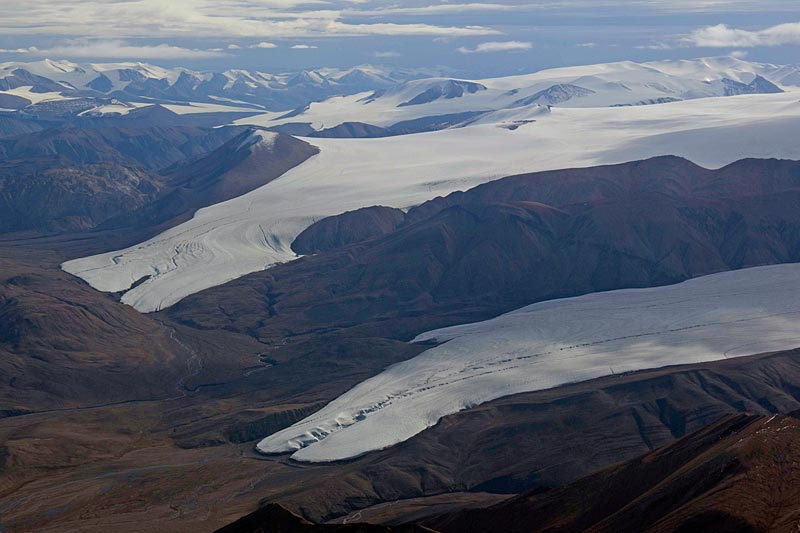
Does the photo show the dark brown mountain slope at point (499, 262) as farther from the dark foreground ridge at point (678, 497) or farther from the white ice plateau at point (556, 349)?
the dark foreground ridge at point (678, 497)

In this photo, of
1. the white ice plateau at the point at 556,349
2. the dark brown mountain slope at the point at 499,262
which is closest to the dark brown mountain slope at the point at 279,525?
the white ice plateau at the point at 556,349

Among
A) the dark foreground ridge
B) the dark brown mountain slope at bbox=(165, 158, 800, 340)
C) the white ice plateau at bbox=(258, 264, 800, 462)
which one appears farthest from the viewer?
the dark brown mountain slope at bbox=(165, 158, 800, 340)

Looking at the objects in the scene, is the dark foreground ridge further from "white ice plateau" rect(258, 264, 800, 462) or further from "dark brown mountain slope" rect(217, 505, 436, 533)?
"white ice plateau" rect(258, 264, 800, 462)

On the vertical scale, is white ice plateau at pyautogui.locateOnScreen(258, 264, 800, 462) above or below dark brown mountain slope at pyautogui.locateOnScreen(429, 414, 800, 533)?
below

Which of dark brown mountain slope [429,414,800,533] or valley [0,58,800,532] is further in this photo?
valley [0,58,800,532]

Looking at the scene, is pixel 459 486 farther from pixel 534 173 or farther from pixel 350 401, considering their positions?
pixel 534 173

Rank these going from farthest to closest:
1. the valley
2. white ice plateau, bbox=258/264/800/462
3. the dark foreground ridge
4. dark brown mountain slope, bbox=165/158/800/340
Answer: dark brown mountain slope, bbox=165/158/800/340 → white ice plateau, bbox=258/264/800/462 → the valley → the dark foreground ridge

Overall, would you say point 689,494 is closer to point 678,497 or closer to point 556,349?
point 678,497

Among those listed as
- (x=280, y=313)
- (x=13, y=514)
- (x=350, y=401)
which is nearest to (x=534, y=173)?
(x=280, y=313)

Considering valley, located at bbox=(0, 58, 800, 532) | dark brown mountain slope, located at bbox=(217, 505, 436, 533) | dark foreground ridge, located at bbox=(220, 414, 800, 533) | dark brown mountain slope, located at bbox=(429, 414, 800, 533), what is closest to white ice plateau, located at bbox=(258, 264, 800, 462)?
valley, located at bbox=(0, 58, 800, 532)
